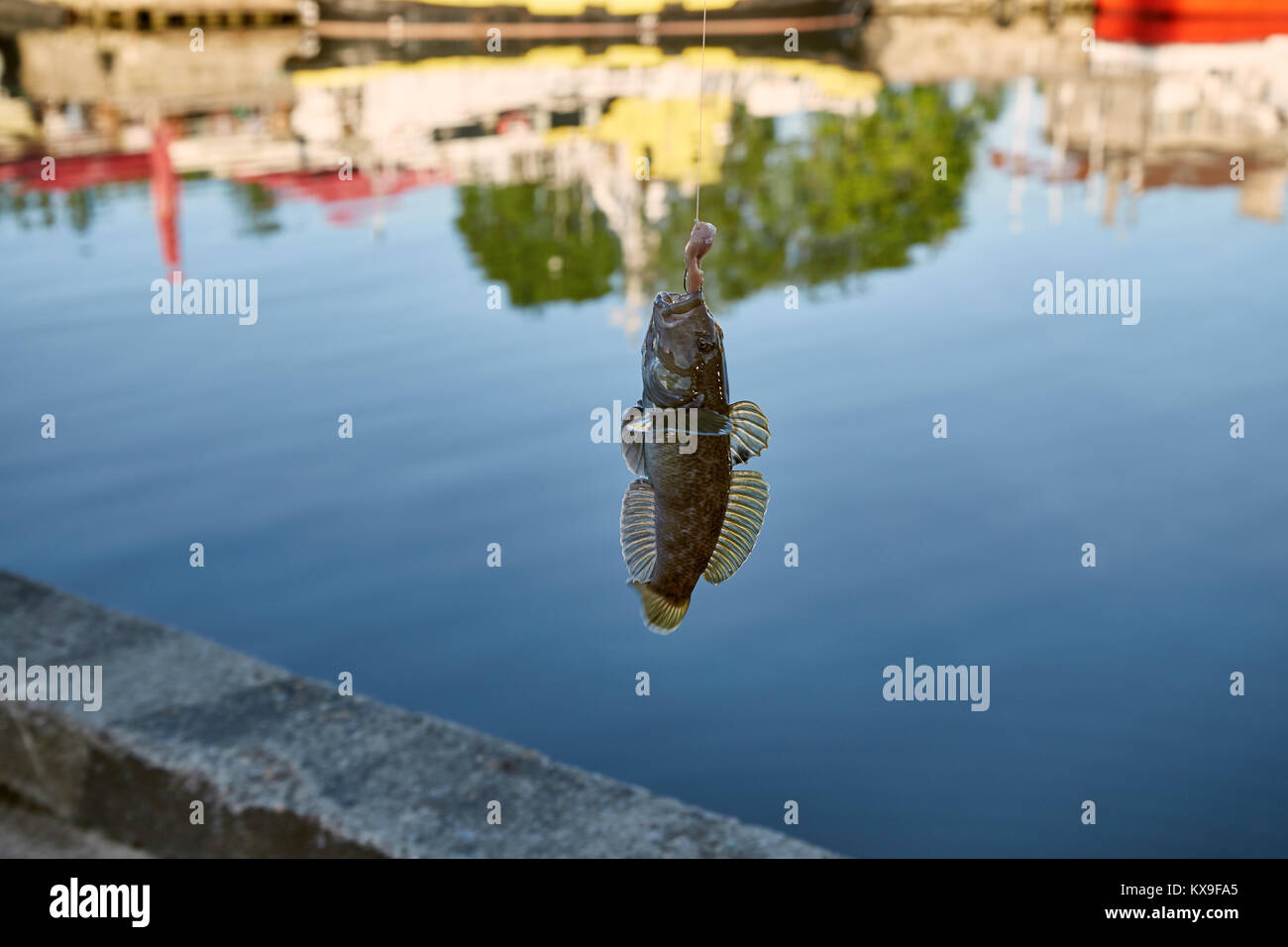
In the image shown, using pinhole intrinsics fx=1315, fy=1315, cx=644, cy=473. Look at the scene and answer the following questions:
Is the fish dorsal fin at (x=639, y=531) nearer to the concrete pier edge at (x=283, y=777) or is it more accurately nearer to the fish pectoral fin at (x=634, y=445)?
the fish pectoral fin at (x=634, y=445)

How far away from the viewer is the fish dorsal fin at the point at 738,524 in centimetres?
277

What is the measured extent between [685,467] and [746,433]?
204 millimetres

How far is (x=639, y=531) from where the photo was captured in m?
2.82

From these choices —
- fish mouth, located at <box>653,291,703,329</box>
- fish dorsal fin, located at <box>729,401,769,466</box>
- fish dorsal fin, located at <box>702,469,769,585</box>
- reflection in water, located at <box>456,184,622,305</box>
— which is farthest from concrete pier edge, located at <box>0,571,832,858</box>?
reflection in water, located at <box>456,184,622,305</box>

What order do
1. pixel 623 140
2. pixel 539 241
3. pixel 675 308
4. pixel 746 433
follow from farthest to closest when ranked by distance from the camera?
pixel 623 140 < pixel 539 241 < pixel 746 433 < pixel 675 308

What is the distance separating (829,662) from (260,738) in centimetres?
409

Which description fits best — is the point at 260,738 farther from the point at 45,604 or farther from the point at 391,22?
the point at 391,22

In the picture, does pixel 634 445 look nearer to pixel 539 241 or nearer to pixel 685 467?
pixel 685 467

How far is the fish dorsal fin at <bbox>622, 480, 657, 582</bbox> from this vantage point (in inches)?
110

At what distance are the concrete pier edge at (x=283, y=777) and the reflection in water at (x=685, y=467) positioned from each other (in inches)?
149

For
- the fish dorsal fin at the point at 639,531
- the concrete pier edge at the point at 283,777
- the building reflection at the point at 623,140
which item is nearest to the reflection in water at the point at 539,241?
the building reflection at the point at 623,140

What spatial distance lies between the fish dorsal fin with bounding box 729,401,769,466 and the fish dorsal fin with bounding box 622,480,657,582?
20cm

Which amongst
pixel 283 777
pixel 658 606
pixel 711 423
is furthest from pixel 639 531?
pixel 283 777
